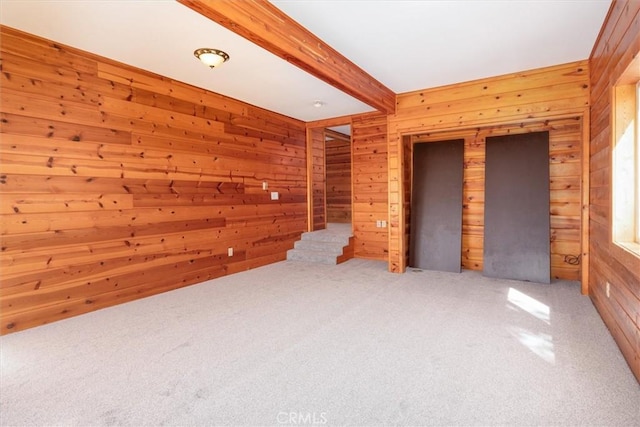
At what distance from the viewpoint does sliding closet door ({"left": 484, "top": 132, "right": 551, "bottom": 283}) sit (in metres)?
4.11

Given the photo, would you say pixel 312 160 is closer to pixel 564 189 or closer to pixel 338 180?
pixel 338 180

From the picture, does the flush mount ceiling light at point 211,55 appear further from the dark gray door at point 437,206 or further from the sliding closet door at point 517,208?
the sliding closet door at point 517,208

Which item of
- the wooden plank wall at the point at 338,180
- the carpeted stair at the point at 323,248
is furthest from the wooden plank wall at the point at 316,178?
the wooden plank wall at the point at 338,180

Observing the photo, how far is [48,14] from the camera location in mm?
2545

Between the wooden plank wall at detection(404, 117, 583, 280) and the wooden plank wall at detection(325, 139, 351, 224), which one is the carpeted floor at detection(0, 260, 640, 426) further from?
the wooden plank wall at detection(325, 139, 351, 224)

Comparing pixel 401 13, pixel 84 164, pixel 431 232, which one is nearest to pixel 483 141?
pixel 431 232

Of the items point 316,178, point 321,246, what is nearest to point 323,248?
point 321,246

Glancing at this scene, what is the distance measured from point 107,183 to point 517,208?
479 centimetres

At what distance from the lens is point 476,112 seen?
4.09 metres

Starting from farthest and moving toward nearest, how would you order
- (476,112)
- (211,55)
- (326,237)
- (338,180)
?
1. (338,180)
2. (326,237)
3. (476,112)
4. (211,55)

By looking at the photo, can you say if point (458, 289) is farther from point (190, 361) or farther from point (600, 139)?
point (190, 361)

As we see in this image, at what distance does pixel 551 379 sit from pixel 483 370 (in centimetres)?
37

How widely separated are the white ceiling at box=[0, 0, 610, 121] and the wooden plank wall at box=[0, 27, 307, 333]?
318 millimetres

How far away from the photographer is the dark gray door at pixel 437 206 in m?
4.74
